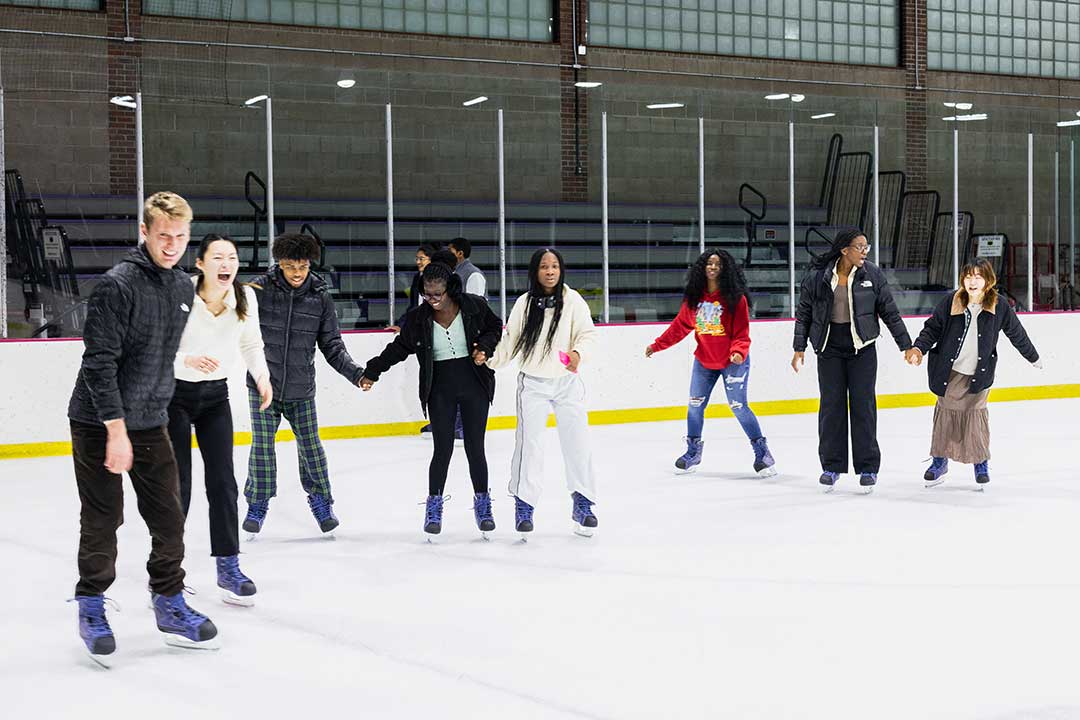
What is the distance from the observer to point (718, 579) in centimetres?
513

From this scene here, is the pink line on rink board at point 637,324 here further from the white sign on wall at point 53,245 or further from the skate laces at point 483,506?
the skate laces at point 483,506

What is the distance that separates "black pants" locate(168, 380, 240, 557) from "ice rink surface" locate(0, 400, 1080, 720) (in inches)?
12.1

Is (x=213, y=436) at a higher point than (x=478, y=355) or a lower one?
lower

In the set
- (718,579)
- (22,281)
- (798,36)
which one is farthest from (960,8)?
(718,579)

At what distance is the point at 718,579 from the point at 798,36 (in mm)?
13082

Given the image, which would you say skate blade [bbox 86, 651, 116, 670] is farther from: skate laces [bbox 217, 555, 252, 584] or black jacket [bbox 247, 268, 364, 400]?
black jacket [bbox 247, 268, 364, 400]

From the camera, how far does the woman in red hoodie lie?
26.0 feet

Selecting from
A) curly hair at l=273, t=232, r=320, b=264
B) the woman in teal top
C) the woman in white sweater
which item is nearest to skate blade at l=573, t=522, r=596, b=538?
the woman in white sweater

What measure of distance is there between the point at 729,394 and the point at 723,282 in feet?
2.19

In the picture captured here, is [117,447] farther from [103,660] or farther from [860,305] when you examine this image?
[860,305]

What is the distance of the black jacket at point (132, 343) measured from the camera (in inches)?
150

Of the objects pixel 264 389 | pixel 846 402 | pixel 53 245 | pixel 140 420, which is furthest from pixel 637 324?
pixel 140 420

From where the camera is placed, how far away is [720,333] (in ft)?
26.3

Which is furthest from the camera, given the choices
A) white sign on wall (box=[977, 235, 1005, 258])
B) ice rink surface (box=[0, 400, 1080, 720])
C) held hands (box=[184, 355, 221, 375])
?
white sign on wall (box=[977, 235, 1005, 258])
